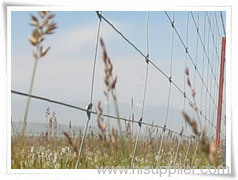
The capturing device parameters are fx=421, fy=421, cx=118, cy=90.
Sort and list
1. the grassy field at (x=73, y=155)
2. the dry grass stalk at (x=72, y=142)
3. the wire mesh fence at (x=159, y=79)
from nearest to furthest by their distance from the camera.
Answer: the dry grass stalk at (x=72, y=142)
the grassy field at (x=73, y=155)
the wire mesh fence at (x=159, y=79)

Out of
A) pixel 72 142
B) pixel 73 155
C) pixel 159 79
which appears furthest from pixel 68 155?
pixel 159 79

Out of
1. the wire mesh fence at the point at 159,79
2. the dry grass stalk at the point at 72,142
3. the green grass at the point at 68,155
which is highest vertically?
the wire mesh fence at the point at 159,79

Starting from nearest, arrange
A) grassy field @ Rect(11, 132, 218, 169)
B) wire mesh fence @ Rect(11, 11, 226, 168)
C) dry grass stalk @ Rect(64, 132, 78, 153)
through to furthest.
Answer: dry grass stalk @ Rect(64, 132, 78, 153), grassy field @ Rect(11, 132, 218, 169), wire mesh fence @ Rect(11, 11, 226, 168)

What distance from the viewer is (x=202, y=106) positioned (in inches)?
64.9

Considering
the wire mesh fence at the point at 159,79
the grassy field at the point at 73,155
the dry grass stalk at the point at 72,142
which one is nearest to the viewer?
the dry grass stalk at the point at 72,142

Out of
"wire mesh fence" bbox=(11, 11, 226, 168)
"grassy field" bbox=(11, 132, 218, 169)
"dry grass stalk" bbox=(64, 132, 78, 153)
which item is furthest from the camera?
"wire mesh fence" bbox=(11, 11, 226, 168)

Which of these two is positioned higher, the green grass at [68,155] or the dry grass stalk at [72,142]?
the dry grass stalk at [72,142]

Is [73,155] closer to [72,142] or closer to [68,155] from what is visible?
[68,155]

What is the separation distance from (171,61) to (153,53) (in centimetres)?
8

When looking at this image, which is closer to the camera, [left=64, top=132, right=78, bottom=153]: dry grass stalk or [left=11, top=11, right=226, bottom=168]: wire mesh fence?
[left=64, top=132, right=78, bottom=153]: dry grass stalk

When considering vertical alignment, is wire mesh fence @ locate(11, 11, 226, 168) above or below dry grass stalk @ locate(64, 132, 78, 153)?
above

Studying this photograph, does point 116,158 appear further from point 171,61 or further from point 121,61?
point 171,61

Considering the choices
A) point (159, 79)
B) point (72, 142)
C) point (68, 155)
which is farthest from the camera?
point (159, 79)

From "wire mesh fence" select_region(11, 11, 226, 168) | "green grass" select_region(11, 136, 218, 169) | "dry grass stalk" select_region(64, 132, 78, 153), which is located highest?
"wire mesh fence" select_region(11, 11, 226, 168)
